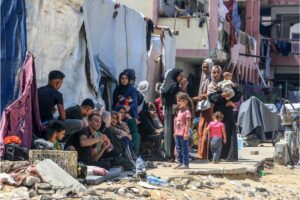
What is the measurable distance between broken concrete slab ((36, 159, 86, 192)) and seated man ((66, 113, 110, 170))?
123 cm

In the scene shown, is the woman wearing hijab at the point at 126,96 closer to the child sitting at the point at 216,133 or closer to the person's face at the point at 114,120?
the person's face at the point at 114,120

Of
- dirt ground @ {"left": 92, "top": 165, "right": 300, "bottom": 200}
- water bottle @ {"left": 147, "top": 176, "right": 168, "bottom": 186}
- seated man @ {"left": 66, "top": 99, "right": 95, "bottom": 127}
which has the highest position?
seated man @ {"left": 66, "top": 99, "right": 95, "bottom": 127}

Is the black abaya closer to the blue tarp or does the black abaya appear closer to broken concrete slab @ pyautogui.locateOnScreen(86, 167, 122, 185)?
broken concrete slab @ pyautogui.locateOnScreen(86, 167, 122, 185)

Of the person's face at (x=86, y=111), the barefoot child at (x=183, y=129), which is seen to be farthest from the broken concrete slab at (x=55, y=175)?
the barefoot child at (x=183, y=129)

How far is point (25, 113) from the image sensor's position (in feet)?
29.5

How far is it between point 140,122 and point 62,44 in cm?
246

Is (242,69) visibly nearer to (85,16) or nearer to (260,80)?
(260,80)

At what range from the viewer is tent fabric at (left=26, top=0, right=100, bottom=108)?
1028cm

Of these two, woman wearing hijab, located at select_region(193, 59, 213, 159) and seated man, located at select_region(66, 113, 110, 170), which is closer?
seated man, located at select_region(66, 113, 110, 170)

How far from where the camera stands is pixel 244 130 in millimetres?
20172

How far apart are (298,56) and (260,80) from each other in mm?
3805

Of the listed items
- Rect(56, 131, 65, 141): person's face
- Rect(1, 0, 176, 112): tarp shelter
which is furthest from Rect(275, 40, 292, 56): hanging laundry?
Rect(56, 131, 65, 141): person's face

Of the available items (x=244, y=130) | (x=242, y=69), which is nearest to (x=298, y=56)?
(x=242, y=69)

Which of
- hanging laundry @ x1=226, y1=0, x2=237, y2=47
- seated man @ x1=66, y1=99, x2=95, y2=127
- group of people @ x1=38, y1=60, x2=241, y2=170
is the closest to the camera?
group of people @ x1=38, y1=60, x2=241, y2=170
